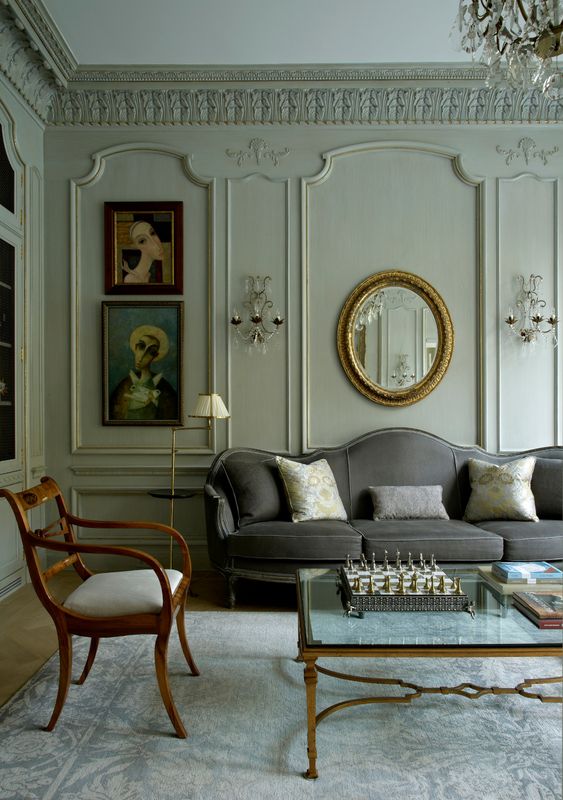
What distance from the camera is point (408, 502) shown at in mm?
4168

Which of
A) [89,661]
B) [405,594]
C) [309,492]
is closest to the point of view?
[405,594]

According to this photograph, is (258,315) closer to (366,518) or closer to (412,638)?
(366,518)

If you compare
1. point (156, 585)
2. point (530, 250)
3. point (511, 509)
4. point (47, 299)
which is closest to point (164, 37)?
point (47, 299)

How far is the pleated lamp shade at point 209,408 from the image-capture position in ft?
13.4

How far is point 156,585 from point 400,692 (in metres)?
1.10

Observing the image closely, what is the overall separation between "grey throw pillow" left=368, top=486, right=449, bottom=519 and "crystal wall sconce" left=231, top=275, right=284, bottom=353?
135cm

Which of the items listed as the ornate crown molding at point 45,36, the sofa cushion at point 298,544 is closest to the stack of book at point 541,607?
the sofa cushion at point 298,544

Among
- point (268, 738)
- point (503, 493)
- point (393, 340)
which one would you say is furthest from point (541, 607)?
point (393, 340)

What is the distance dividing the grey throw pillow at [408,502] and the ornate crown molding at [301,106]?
269 centimetres

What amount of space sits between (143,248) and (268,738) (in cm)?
346

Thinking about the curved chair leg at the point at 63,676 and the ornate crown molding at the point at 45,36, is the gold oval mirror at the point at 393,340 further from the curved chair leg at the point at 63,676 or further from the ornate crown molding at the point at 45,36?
the curved chair leg at the point at 63,676

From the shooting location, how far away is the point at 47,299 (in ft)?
15.2

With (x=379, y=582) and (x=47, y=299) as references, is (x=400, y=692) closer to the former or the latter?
(x=379, y=582)

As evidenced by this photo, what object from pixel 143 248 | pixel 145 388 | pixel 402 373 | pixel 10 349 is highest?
pixel 143 248
